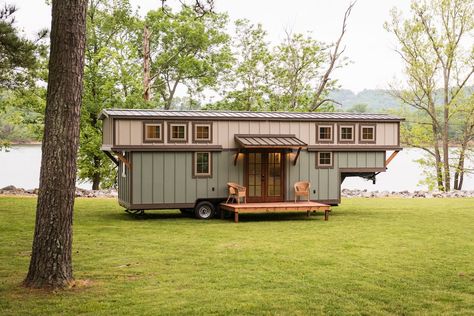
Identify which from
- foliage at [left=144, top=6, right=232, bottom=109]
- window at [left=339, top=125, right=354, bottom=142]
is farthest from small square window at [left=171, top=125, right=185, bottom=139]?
foliage at [left=144, top=6, right=232, bottom=109]

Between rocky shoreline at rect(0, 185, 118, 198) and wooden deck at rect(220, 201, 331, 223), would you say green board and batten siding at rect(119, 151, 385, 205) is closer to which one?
wooden deck at rect(220, 201, 331, 223)

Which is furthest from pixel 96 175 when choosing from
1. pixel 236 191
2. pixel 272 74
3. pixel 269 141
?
pixel 269 141

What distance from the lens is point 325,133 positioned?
1739 cm

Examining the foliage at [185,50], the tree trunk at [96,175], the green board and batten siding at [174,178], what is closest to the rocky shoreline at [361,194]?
the tree trunk at [96,175]

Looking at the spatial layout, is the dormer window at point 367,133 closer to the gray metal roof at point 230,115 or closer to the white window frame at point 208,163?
the gray metal roof at point 230,115

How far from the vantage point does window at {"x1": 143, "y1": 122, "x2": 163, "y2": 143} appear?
15.7 m

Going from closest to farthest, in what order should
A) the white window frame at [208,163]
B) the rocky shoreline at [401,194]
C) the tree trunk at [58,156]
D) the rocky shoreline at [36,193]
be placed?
the tree trunk at [58,156] → the white window frame at [208,163] → the rocky shoreline at [36,193] → the rocky shoreline at [401,194]

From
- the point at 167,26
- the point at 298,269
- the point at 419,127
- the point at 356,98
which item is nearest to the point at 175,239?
the point at 298,269

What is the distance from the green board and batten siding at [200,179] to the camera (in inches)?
616

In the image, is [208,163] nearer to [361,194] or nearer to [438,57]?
[361,194]

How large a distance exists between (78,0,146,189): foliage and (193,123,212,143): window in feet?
38.7

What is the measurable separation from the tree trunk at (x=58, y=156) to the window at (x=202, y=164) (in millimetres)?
8733

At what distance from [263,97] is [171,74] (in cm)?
548

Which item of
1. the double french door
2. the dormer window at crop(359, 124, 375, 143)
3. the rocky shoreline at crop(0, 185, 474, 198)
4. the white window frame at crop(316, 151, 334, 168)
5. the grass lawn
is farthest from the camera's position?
the rocky shoreline at crop(0, 185, 474, 198)
